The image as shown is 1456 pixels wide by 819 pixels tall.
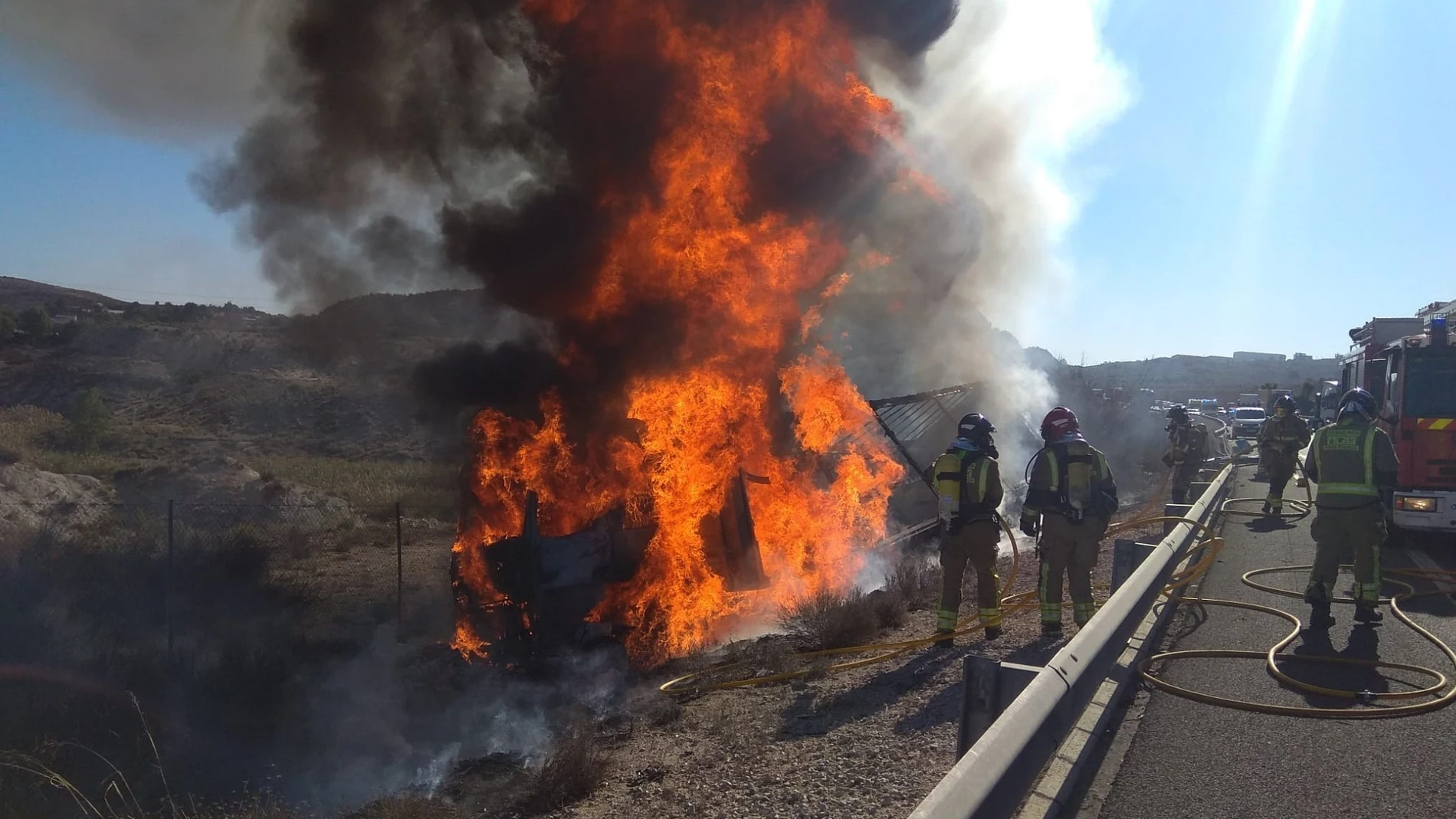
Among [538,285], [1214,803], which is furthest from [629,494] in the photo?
[1214,803]

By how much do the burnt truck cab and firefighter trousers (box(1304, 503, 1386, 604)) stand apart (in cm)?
407

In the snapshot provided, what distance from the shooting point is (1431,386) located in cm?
1106

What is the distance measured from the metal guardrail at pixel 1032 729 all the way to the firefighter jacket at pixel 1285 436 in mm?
11159

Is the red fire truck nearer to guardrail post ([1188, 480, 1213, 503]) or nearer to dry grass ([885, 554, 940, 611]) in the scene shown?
guardrail post ([1188, 480, 1213, 503])

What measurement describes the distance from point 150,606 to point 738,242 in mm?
8643

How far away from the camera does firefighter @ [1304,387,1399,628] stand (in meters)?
6.85

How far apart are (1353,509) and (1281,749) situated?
399 centimetres

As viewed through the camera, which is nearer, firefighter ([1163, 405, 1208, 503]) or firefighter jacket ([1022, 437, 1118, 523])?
firefighter jacket ([1022, 437, 1118, 523])

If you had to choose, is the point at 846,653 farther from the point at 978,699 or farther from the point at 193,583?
the point at 193,583

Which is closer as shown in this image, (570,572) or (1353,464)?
(1353,464)

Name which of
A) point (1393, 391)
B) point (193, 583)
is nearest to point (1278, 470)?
point (1393, 391)

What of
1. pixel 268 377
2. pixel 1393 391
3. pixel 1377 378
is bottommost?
pixel 1393 391

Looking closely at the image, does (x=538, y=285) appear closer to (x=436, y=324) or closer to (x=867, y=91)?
(x=867, y=91)

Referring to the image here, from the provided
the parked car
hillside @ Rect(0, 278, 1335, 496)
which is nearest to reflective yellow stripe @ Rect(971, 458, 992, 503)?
hillside @ Rect(0, 278, 1335, 496)
